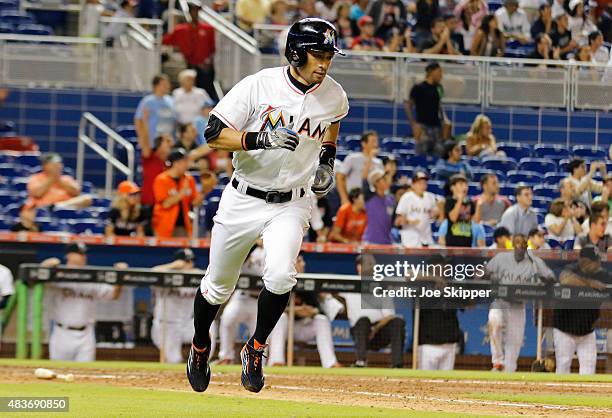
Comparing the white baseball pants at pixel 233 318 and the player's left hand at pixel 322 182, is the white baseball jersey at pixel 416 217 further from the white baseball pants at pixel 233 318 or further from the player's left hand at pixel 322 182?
the player's left hand at pixel 322 182

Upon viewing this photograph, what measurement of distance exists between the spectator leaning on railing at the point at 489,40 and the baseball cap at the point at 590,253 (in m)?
5.56

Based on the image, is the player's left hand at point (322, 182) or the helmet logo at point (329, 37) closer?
the helmet logo at point (329, 37)

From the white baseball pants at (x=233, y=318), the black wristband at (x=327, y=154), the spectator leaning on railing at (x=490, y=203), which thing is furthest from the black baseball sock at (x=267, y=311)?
the spectator leaning on railing at (x=490, y=203)

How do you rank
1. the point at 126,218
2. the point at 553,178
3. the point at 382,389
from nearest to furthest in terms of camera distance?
the point at 382,389
the point at 126,218
the point at 553,178

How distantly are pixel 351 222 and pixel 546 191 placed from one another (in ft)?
8.71

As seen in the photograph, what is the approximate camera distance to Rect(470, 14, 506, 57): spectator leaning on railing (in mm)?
17859

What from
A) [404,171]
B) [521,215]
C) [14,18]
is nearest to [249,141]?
[521,215]

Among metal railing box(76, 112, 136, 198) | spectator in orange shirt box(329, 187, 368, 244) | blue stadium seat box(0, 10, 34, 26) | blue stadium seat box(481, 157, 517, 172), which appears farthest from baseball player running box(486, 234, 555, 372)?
blue stadium seat box(0, 10, 34, 26)

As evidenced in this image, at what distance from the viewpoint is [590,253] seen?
12805 mm

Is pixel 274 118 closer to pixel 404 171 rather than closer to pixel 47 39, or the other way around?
pixel 404 171

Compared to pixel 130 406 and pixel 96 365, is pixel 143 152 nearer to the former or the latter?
pixel 96 365

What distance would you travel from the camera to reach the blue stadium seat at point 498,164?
1636 centimetres

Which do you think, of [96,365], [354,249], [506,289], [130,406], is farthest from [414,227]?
[130,406]

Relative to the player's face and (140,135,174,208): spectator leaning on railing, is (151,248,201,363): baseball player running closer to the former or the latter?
(140,135,174,208): spectator leaning on railing
